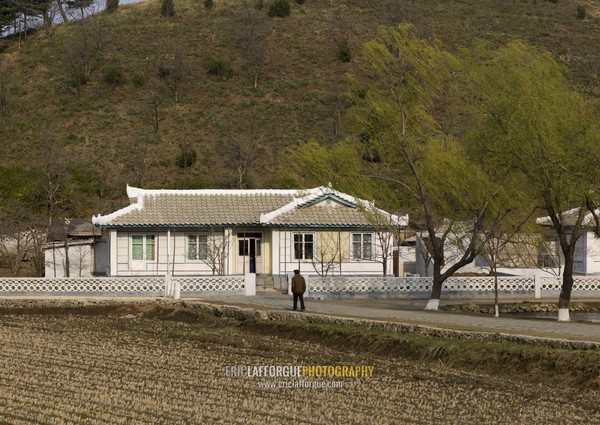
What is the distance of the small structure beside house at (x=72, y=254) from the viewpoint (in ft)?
176

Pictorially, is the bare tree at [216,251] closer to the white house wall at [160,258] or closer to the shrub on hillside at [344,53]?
the white house wall at [160,258]

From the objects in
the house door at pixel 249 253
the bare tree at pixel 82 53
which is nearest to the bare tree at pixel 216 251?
the house door at pixel 249 253

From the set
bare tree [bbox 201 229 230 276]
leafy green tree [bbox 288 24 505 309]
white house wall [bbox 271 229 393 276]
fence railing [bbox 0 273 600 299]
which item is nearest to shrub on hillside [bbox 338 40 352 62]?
white house wall [bbox 271 229 393 276]

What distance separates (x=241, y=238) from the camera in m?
51.1

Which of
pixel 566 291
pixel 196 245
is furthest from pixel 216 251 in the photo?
pixel 566 291

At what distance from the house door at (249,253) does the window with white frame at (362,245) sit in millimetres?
4302

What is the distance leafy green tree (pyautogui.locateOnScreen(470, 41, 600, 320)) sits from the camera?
29.8 m

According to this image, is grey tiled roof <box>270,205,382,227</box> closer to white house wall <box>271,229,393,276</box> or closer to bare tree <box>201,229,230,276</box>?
white house wall <box>271,229,393,276</box>

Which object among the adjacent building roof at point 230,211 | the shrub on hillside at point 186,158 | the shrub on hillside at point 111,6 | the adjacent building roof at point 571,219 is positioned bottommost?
the adjacent building roof at point 571,219

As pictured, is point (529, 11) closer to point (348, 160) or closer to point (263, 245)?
point (263, 245)

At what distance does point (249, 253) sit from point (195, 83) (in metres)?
49.5

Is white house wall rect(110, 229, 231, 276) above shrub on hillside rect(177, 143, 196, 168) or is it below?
below

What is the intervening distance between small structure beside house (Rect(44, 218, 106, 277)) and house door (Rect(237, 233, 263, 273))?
24.7 feet

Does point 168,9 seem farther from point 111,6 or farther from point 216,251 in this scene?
point 216,251
